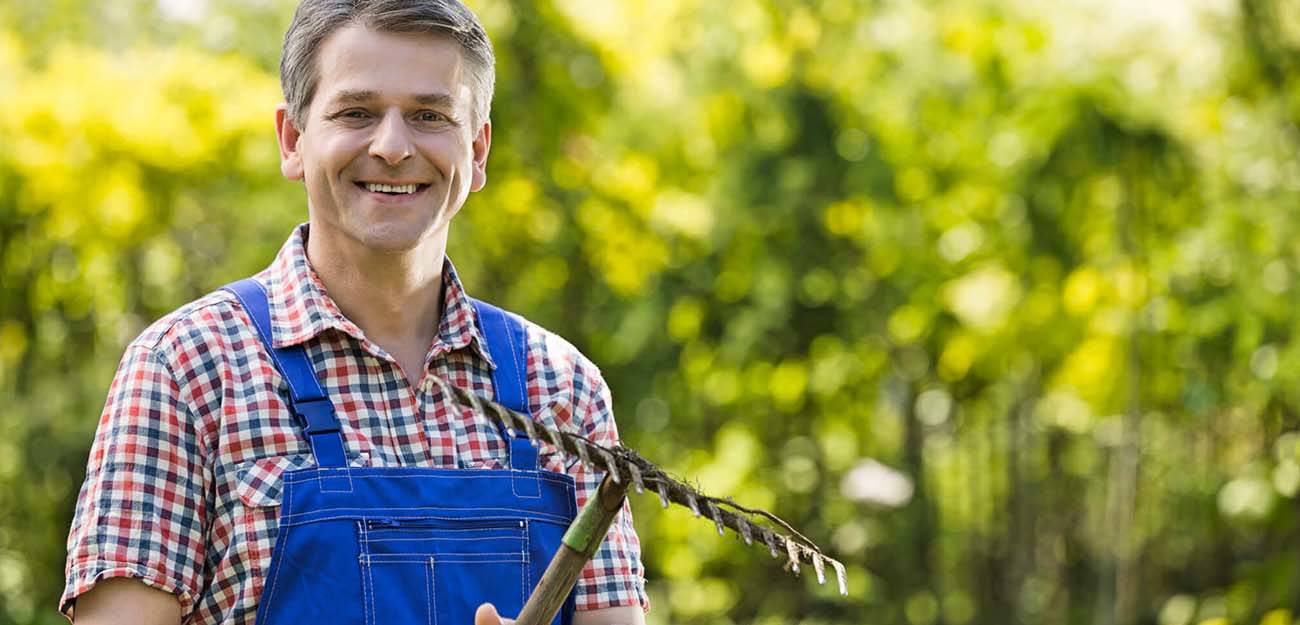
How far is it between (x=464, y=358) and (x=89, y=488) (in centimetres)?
41

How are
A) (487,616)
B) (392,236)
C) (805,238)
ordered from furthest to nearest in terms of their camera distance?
(805,238) < (392,236) < (487,616)

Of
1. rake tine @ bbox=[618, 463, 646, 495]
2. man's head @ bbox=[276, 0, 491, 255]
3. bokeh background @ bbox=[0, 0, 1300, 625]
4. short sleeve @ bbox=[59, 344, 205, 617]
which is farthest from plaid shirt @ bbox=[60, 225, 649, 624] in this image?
bokeh background @ bbox=[0, 0, 1300, 625]

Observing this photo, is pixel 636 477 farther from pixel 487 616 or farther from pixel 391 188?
pixel 391 188

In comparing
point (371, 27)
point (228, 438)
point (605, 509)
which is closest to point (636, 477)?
point (605, 509)

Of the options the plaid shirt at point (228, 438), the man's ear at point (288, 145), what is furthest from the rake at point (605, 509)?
the man's ear at point (288, 145)

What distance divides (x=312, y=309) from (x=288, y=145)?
208 millimetres

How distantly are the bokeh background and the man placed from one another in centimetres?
520

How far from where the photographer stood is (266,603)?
4.90 feet

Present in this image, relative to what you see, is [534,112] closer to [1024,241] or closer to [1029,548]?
[1024,241]

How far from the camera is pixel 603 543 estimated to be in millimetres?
1764

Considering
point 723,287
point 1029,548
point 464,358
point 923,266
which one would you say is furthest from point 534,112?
point 464,358

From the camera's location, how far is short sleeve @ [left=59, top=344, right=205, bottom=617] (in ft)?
4.80

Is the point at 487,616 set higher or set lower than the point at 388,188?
lower

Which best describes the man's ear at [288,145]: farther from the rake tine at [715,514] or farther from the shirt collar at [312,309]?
the rake tine at [715,514]
